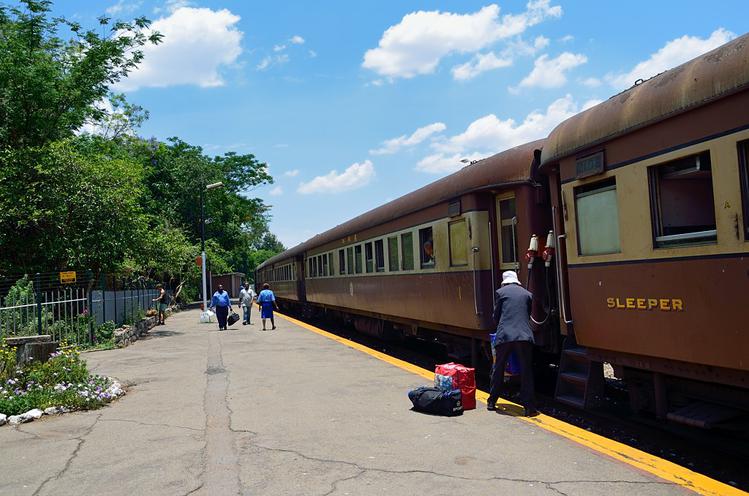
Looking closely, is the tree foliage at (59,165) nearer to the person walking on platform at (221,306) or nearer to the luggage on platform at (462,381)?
the person walking on platform at (221,306)

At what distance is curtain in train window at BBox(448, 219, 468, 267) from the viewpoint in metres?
8.88

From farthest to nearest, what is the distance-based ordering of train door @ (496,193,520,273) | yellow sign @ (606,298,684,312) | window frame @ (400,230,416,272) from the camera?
window frame @ (400,230,416,272) → train door @ (496,193,520,273) → yellow sign @ (606,298,684,312)

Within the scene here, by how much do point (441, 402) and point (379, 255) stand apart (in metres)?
6.63

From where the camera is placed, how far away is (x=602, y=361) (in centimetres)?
629

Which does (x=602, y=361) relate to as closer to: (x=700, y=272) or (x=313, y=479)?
(x=700, y=272)

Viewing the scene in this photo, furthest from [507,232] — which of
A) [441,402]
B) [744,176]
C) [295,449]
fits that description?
[295,449]

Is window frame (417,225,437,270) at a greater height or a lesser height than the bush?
greater

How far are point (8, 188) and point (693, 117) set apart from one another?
16.7 metres

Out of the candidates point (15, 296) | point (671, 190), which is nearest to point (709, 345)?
point (671, 190)

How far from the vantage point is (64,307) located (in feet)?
50.0

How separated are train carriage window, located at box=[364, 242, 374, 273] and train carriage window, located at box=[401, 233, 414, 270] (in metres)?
2.41

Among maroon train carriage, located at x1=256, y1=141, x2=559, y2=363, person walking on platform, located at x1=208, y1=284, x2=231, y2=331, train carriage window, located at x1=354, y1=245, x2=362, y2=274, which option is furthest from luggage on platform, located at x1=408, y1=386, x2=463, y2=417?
person walking on platform, located at x1=208, y1=284, x2=231, y2=331

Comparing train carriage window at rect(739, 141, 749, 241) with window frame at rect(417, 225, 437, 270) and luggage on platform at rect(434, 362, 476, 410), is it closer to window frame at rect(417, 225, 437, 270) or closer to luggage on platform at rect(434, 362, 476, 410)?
luggage on platform at rect(434, 362, 476, 410)

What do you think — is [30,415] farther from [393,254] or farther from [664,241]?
[664,241]
